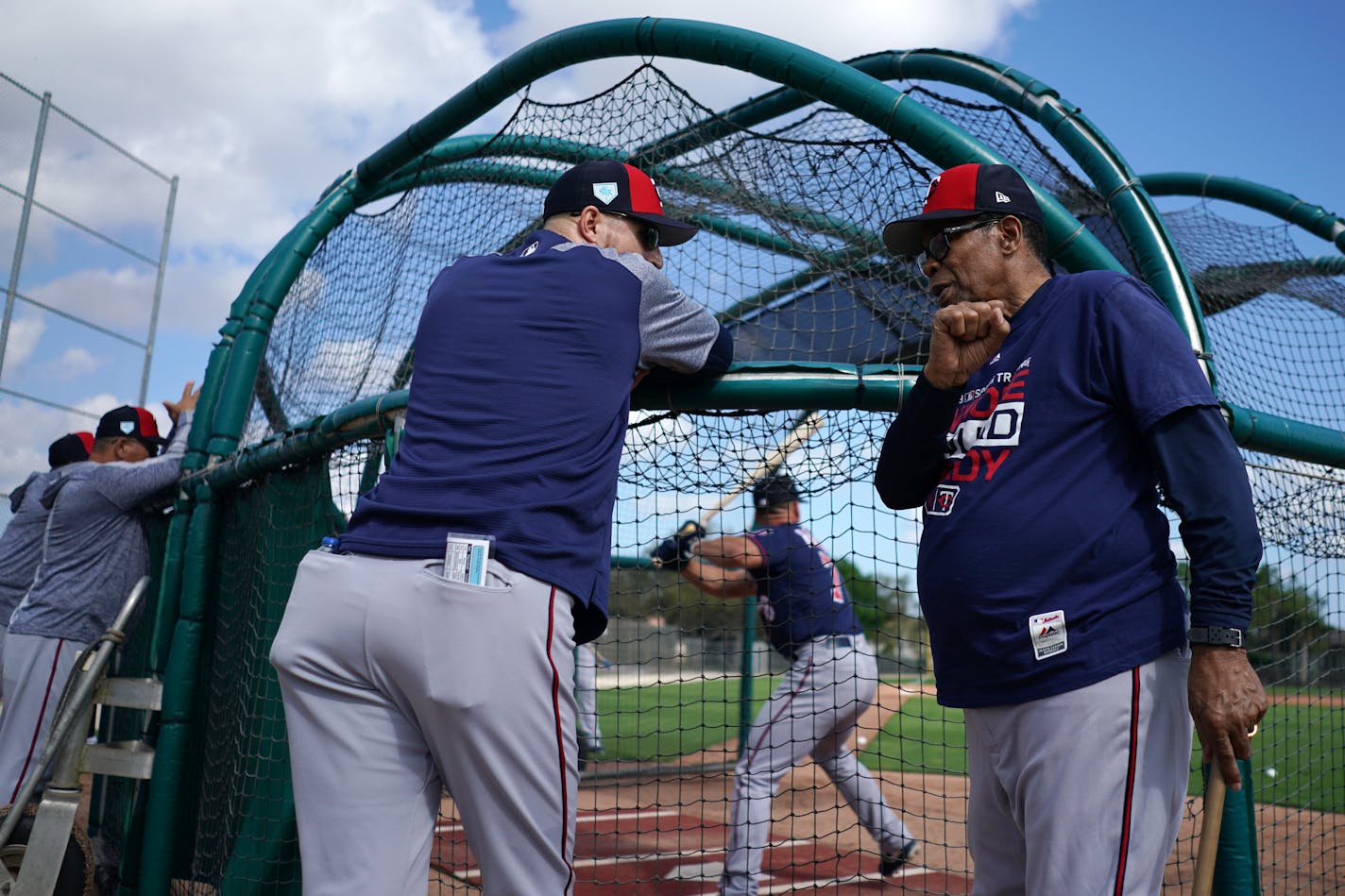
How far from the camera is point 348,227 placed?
5234 millimetres

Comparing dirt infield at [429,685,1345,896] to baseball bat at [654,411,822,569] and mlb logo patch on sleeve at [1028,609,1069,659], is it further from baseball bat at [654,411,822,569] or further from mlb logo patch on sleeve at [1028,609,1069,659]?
mlb logo patch on sleeve at [1028,609,1069,659]

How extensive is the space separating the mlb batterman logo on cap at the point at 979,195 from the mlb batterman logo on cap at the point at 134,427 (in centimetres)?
449

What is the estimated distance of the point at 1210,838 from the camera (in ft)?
6.14

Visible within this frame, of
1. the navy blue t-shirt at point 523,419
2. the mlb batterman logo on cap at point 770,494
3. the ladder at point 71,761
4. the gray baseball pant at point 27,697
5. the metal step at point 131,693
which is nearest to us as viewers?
the navy blue t-shirt at point 523,419

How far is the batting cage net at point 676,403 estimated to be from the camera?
3.00 metres

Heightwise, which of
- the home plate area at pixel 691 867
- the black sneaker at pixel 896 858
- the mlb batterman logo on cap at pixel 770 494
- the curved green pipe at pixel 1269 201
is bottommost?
the home plate area at pixel 691 867

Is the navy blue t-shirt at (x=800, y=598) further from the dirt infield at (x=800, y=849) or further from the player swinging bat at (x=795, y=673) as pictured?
the dirt infield at (x=800, y=849)

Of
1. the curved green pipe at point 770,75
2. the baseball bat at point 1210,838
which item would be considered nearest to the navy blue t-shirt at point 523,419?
the baseball bat at point 1210,838

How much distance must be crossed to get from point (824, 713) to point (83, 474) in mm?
3662

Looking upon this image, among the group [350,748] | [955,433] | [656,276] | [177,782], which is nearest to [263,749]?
[177,782]

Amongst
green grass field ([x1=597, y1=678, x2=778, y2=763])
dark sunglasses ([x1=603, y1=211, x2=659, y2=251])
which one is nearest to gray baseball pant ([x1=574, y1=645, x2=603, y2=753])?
green grass field ([x1=597, y1=678, x2=778, y2=763])

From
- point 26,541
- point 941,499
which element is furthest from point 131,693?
point 941,499

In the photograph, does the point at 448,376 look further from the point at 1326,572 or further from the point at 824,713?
the point at 1326,572

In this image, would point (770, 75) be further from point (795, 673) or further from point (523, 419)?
point (795, 673)
